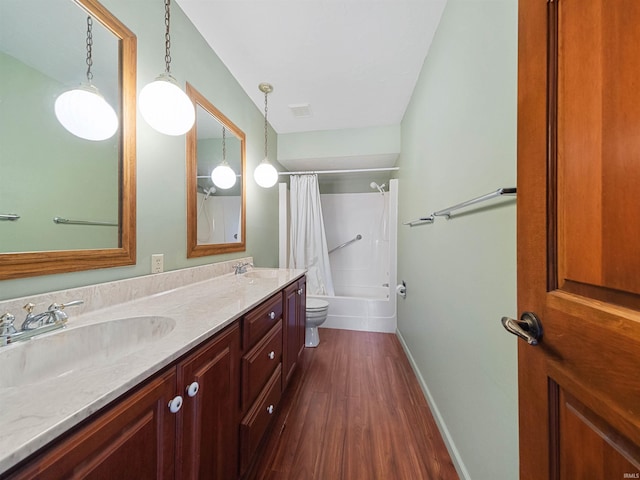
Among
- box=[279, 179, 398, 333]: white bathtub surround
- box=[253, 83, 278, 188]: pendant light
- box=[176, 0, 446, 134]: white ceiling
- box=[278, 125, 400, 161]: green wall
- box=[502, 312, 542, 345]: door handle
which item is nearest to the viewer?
box=[502, 312, 542, 345]: door handle

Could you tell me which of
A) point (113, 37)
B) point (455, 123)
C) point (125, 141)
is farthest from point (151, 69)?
point (455, 123)

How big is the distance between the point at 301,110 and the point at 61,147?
195 centimetres

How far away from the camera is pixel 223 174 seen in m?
1.75

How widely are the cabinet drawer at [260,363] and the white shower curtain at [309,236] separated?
5.16ft

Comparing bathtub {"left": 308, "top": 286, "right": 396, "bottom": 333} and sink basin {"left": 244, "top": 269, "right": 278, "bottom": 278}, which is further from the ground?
sink basin {"left": 244, "top": 269, "right": 278, "bottom": 278}

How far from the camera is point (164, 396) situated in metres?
0.57

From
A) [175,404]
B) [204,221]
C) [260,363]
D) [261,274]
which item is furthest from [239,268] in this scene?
[175,404]

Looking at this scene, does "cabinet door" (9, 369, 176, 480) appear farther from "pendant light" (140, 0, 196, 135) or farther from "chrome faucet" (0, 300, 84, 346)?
"pendant light" (140, 0, 196, 135)

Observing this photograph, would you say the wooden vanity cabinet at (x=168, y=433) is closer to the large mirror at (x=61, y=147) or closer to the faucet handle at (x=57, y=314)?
the faucet handle at (x=57, y=314)

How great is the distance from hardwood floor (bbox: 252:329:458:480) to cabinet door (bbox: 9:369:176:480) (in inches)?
32.4

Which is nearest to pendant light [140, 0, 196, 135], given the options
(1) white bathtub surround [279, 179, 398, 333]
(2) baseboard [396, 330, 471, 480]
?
(2) baseboard [396, 330, 471, 480]

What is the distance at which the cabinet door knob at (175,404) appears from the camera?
59cm

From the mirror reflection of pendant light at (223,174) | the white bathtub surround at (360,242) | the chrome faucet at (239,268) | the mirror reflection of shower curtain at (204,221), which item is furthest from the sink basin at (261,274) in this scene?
the white bathtub surround at (360,242)

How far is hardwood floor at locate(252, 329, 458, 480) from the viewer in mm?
1119
